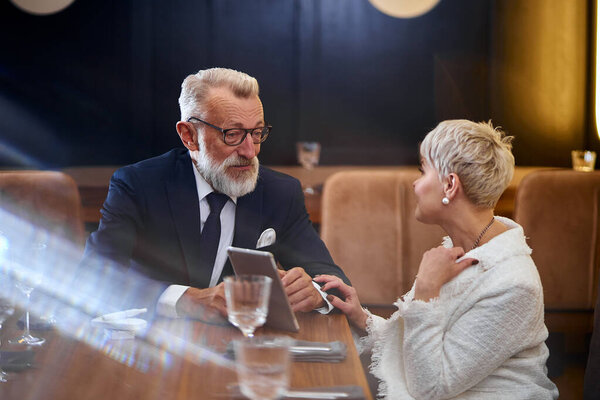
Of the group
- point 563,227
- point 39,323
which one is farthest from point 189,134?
point 563,227

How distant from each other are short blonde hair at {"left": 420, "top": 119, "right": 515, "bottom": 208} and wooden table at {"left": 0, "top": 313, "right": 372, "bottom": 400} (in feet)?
1.52

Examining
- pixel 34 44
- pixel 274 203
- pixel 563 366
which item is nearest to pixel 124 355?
pixel 274 203

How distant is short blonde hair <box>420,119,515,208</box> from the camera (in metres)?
1.64

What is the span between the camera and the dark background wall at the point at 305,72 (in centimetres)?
456

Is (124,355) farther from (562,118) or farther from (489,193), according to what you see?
(562,118)

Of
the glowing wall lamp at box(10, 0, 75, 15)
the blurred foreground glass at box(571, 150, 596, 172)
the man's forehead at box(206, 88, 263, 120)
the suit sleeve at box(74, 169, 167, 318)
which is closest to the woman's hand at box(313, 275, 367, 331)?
the suit sleeve at box(74, 169, 167, 318)

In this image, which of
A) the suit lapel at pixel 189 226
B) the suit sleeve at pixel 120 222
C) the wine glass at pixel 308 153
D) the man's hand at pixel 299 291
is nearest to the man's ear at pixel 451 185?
the man's hand at pixel 299 291

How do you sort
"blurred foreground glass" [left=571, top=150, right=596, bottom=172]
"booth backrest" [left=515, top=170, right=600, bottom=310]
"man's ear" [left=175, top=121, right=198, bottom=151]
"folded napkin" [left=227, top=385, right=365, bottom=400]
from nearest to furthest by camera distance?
"folded napkin" [left=227, top=385, right=365, bottom=400] → "man's ear" [left=175, top=121, right=198, bottom=151] → "booth backrest" [left=515, top=170, right=600, bottom=310] → "blurred foreground glass" [left=571, top=150, right=596, bottom=172]

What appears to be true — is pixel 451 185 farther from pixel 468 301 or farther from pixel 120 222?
pixel 120 222

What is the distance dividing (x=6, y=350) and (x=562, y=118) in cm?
402

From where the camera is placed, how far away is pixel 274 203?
2.16 metres

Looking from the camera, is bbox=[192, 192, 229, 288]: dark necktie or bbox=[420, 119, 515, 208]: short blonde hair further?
bbox=[192, 192, 229, 288]: dark necktie

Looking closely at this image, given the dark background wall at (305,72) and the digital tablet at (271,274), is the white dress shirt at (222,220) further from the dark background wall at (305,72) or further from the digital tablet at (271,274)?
the dark background wall at (305,72)

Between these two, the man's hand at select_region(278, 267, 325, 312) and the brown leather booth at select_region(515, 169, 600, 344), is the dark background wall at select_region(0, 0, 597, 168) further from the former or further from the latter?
the man's hand at select_region(278, 267, 325, 312)
